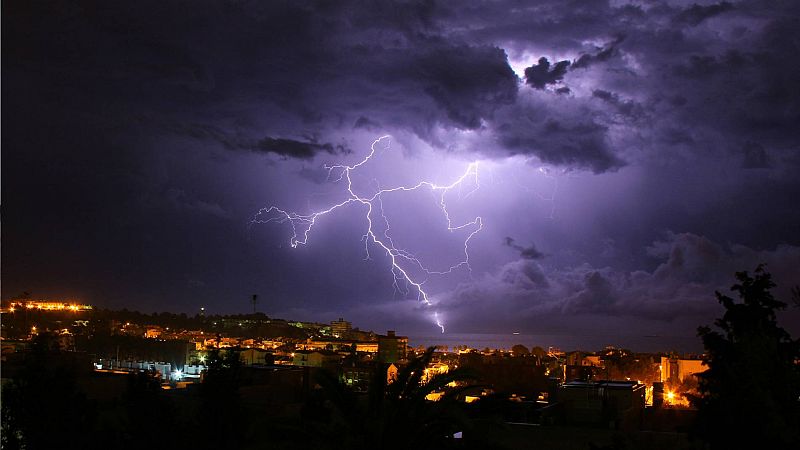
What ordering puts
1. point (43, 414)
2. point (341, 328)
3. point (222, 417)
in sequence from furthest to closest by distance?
1. point (341, 328)
2. point (43, 414)
3. point (222, 417)

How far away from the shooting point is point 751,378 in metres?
8.08

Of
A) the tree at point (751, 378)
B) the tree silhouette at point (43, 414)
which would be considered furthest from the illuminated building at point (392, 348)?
the tree at point (751, 378)

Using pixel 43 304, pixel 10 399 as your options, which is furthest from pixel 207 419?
pixel 43 304

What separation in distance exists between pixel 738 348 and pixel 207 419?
27.6 ft

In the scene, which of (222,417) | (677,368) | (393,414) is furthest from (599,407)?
(677,368)

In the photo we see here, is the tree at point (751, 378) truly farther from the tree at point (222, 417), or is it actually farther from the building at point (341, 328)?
the building at point (341, 328)

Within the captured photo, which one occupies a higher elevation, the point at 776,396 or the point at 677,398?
the point at 776,396

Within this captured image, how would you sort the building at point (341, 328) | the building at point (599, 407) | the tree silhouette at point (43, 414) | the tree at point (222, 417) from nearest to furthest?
the tree at point (222, 417)
the tree silhouette at point (43, 414)
the building at point (599, 407)
the building at point (341, 328)

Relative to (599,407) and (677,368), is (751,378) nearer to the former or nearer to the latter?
(599,407)

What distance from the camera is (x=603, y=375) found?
40.6 m

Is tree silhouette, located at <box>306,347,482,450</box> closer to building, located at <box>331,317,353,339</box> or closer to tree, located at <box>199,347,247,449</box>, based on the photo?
tree, located at <box>199,347,247,449</box>

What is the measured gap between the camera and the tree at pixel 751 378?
7887 mm

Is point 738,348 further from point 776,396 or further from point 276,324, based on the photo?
point 276,324

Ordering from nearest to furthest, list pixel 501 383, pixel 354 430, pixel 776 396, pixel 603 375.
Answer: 1. pixel 776 396
2. pixel 354 430
3. pixel 603 375
4. pixel 501 383
